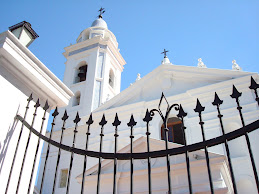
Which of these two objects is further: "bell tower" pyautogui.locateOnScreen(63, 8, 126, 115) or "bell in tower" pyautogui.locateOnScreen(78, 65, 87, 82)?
"bell in tower" pyautogui.locateOnScreen(78, 65, 87, 82)

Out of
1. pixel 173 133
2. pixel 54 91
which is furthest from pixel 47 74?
pixel 173 133

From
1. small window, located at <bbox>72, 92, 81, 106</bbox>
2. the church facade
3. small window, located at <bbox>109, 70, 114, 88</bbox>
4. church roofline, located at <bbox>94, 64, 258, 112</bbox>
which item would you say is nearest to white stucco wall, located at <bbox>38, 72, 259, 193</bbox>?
the church facade

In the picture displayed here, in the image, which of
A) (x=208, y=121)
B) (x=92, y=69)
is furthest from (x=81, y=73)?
(x=208, y=121)

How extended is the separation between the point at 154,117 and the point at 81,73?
813cm

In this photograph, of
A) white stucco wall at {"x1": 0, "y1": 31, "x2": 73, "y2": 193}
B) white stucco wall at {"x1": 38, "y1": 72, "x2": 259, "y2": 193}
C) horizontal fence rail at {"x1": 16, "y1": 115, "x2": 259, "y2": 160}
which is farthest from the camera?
white stucco wall at {"x1": 38, "y1": 72, "x2": 259, "y2": 193}

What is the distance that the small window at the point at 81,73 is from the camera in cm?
1943

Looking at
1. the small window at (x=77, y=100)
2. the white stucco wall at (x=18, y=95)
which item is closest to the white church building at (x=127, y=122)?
the white stucco wall at (x=18, y=95)

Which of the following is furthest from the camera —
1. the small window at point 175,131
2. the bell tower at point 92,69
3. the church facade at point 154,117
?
the bell tower at point 92,69

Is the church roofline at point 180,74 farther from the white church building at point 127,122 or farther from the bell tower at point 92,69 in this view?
the bell tower at point 92,69

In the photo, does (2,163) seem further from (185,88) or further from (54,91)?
(185,88)

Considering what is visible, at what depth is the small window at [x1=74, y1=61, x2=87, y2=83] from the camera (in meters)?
19.4

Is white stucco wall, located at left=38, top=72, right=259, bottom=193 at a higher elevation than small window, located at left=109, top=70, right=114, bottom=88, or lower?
lower

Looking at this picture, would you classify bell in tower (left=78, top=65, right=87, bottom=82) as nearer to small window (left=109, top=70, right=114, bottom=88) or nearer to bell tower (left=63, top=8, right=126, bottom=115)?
bell tower (left=63, top=8, right=126, bottom=115)

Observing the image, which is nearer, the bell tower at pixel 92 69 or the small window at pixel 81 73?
the bell tower at pixel 92 69
